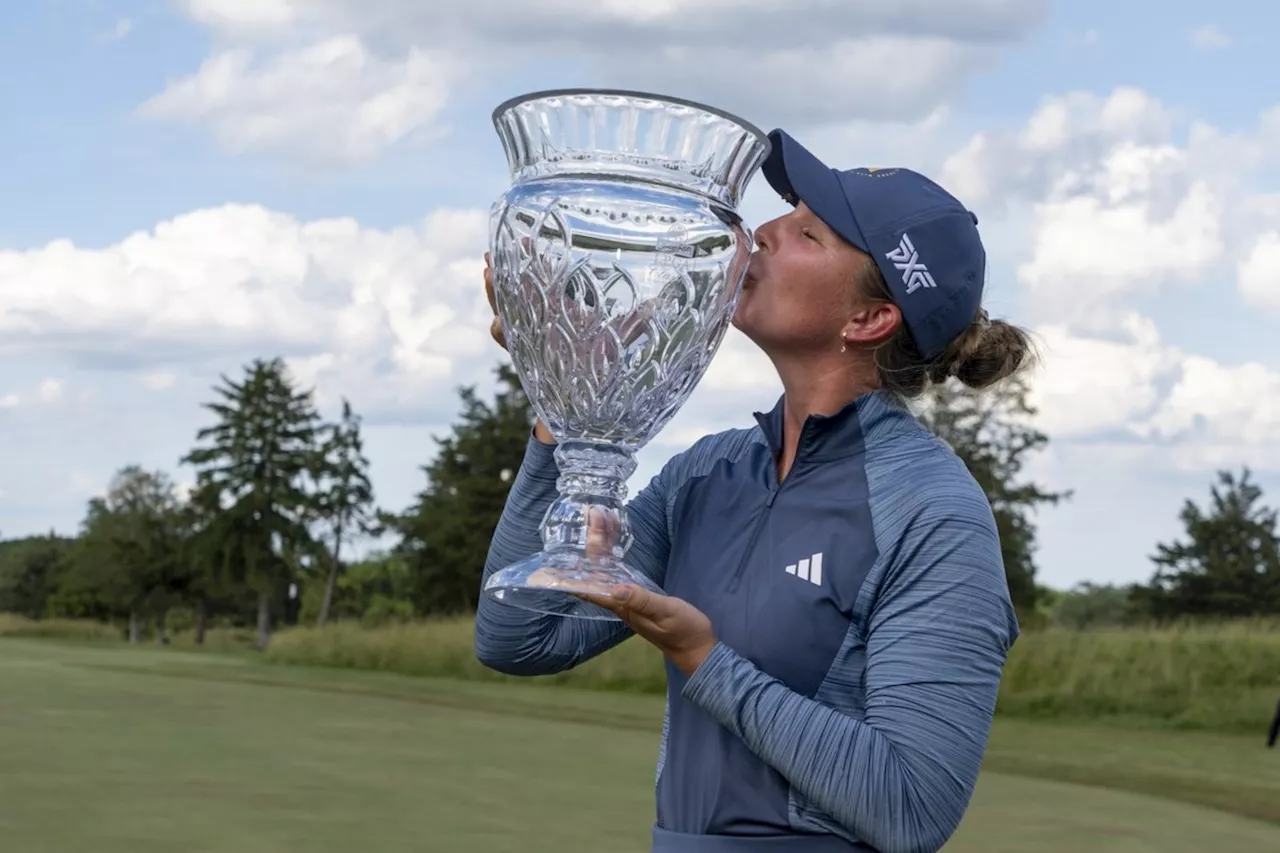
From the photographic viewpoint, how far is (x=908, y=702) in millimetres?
1896

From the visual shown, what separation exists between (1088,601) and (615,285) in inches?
3602

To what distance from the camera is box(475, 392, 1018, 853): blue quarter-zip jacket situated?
6.16 ft

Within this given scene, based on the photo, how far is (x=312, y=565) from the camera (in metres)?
59.5

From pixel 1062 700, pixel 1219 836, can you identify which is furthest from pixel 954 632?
pixel 1062 700

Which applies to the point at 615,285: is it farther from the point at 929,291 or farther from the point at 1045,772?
the point at 1045,772

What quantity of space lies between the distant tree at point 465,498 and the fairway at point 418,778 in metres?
34.2

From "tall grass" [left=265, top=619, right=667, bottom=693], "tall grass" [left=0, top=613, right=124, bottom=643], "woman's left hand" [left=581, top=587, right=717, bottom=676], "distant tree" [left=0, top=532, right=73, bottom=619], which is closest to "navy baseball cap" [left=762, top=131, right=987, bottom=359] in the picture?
"woman's left hand" [left=581, top=587, right=717, bottom=676]

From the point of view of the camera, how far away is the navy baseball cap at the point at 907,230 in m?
2.07

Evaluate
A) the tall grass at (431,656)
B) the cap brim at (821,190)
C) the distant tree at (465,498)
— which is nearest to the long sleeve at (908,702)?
the cap brim at (821,190)

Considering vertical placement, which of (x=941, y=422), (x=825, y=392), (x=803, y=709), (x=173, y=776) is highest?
(x=941, y=422)

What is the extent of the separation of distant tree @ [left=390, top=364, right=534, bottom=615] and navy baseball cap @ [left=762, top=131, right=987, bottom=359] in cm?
4363

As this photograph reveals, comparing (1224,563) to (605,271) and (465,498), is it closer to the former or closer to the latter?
(465,498)

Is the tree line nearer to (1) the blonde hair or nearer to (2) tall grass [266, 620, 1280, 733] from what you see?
(2) tall grass [266, 620, 1280, 733]

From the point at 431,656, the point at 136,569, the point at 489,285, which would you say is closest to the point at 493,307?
the point at 489,285
